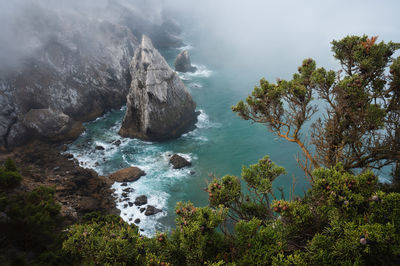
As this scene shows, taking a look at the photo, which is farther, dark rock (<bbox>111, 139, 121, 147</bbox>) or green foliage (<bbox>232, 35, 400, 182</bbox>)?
dark rock (<bbox>111, 139, 121, 147</bbox>)

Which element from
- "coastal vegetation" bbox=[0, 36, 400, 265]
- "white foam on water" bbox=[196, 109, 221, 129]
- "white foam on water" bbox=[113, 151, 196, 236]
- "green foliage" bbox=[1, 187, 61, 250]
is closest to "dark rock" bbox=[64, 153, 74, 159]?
"white foam on water" bbox=[113, 151, 196, 236]

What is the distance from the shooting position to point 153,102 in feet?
137

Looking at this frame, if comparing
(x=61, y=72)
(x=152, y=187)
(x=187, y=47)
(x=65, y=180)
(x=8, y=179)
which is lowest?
(x=152, y=187)

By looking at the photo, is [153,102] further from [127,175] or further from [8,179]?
[8,179]

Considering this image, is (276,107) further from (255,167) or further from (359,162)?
(359,162)

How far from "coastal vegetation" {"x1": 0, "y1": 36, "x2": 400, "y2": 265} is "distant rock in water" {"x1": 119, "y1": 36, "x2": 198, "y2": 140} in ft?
98.8

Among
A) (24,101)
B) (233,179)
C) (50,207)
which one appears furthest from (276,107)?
(24,101)

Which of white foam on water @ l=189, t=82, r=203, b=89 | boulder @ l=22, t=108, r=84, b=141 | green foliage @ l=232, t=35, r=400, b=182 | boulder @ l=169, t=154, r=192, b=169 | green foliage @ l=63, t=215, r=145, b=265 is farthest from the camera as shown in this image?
white foam on water @ l=189, t=82, r=203, b=89

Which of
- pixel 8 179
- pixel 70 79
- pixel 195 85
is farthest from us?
pixel 195 85

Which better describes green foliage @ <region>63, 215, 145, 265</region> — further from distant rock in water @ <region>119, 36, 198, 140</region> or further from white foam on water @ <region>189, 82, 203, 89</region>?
white foam on water @ <region>189, 82, 203, 89</region>

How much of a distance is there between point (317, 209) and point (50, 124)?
43593 mm

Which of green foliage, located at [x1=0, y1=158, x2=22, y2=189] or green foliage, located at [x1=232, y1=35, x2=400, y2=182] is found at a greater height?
green foliage, located at [x1=232, y1=35, x2=400, y2=182]

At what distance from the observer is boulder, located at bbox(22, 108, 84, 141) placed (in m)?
39.4

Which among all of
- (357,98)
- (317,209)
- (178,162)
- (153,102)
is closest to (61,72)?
(153,102)
